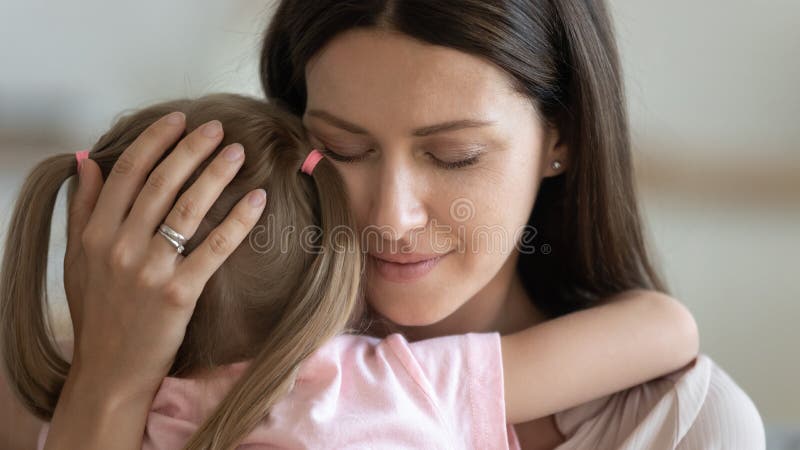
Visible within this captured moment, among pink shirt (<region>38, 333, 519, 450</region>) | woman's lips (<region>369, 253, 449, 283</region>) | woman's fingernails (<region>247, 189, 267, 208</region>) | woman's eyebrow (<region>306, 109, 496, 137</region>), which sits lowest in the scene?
pink shirt (<region>38, 333, 519, 450</region>)

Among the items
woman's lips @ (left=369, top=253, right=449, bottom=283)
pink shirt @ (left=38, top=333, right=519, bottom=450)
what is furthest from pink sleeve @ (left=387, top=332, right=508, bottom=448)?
woman's lips @ (left=369, top=253, right=449, bottom=283)

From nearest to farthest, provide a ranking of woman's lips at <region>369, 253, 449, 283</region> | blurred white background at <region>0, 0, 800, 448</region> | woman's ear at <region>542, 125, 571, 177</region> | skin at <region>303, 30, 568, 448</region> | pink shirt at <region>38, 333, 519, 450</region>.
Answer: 1. pink shirt at <region>38, 333, 519, 450</region>
2. skin at <region>303, 30, 568, 448</region>
3. woman's lips at <region>369, 253, 449, 283</region>
4. woman's ear at <region>542, 125, 571, 177</region>
5. blurred white background at <region>0, 0, 800, 448</region>

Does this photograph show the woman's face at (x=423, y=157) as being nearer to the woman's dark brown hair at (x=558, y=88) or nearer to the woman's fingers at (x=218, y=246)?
the woman's dark brown hair at (x=558, y=88)

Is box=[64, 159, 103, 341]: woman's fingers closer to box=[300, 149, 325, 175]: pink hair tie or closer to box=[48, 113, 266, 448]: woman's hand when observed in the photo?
box=[48, 113, 266, 448]: woman's hand

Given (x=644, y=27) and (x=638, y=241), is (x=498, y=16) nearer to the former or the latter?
(x=638, y=241)

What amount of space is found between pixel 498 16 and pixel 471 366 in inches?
19.3

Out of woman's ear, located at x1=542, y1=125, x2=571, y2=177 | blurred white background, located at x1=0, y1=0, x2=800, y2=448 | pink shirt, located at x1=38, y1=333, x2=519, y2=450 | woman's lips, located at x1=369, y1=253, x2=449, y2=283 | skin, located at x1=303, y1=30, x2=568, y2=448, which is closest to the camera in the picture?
pink shirt, located at x1=38, y1=333, x2=519, y2=450

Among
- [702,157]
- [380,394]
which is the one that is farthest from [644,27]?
[380,394]

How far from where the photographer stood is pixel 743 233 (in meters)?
2.24

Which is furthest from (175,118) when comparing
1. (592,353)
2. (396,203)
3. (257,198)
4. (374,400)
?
(592,353)

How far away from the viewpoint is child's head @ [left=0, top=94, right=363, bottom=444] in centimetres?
117

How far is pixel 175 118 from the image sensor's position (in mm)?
1181

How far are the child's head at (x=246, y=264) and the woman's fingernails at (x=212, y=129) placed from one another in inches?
1.1

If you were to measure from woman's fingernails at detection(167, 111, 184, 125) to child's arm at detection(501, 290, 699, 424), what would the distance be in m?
0.56
